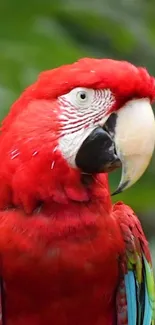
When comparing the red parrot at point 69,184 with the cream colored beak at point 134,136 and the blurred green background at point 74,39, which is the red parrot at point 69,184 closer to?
the cream colored beak at point 134,136

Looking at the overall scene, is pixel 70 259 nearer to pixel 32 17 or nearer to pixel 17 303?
pixel 17 303

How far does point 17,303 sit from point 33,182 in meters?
0.26

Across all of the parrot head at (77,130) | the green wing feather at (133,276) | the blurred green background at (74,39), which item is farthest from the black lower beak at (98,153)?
the blurred green background at (74,39)

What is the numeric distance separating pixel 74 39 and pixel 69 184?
36.7 inches

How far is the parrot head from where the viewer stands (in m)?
1.61

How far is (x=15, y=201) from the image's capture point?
1699mm

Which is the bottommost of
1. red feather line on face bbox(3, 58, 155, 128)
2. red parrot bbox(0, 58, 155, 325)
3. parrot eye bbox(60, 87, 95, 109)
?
red parrot bbox(0, 58, 155, 325)

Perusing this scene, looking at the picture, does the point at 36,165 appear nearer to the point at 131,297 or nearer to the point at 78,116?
the point at 78,116

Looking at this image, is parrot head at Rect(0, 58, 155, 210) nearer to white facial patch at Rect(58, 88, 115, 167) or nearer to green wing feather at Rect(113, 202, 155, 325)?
white facial patch at Rect(58, 88, 115, 167)

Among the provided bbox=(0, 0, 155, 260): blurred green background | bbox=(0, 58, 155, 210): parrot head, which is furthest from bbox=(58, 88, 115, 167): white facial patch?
bbox=(0, 0, 155, 260): blurred green background

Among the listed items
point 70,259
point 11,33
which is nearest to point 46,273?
point 70,259

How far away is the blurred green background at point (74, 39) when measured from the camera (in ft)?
7.22

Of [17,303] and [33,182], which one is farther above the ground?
[33,182]

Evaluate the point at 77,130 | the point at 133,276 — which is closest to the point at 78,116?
the point at 77,130
